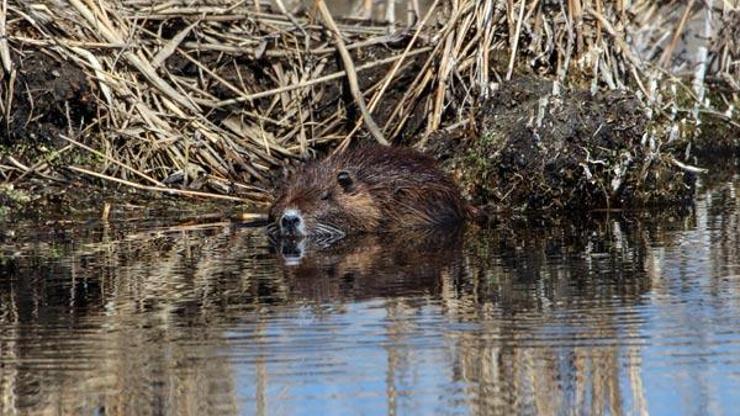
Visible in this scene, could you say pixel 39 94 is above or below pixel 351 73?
below

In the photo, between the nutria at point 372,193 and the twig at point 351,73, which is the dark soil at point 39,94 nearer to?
the twig at point 351,73

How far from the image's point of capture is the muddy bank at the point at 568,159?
360 inches

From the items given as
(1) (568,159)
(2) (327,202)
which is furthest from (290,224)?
(1) (568,159)

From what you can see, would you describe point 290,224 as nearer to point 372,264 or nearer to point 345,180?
point 345,180

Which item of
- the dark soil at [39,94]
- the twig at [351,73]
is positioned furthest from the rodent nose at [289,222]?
the dark soil at [39,94]

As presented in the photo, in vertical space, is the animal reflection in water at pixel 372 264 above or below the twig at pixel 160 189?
below

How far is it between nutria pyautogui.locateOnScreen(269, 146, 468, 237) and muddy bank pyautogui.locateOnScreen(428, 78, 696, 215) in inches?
20.4

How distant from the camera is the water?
4332 mm

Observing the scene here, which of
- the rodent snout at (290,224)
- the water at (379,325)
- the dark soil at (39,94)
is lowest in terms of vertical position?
the water at (379,325)

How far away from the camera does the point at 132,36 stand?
9750 millimetres

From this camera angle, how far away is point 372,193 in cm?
868

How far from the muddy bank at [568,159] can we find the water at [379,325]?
1.09 metres

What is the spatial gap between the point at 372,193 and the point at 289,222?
2.09 feet

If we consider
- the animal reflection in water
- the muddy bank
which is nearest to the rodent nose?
the animal reflection in water
